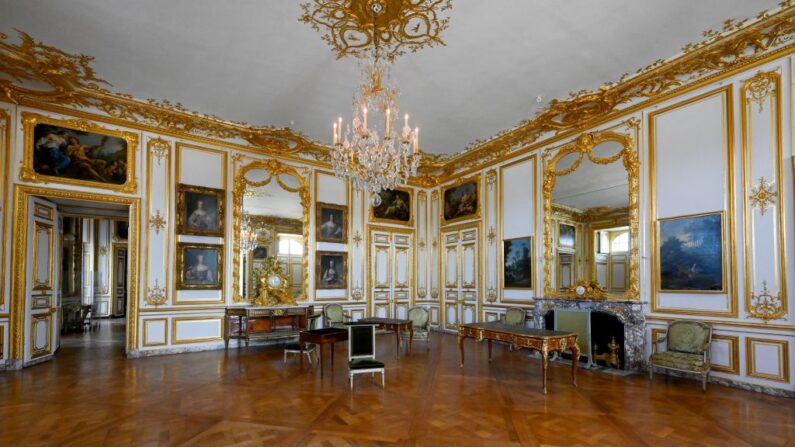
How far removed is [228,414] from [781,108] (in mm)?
8011

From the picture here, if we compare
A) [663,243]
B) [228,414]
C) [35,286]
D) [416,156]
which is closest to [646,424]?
[663,243]

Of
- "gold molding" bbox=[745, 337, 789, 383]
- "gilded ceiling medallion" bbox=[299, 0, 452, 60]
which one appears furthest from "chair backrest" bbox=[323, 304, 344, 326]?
"gold molding" bbox=[745, 337, 789, 383]

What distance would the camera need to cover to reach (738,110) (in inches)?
249

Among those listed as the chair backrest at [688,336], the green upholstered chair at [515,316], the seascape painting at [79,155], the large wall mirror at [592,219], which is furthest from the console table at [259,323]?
the chair backrest at [688,336]

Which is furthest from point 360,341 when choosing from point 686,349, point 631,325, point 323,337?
point 686,349

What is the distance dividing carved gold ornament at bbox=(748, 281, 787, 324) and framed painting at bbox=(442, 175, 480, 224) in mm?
6099

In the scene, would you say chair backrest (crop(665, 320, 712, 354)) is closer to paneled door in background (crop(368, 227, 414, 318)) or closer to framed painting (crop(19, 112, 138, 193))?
paneled door in background (crop(368, 227, 414, 318))

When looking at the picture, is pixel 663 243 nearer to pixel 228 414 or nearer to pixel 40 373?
pixel 228 414

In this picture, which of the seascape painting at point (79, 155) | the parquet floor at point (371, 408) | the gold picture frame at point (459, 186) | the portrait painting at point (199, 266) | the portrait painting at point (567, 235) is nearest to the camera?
the parquet floor at point (371, 408)

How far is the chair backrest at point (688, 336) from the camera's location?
6281 mm

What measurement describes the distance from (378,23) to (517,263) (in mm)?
6168

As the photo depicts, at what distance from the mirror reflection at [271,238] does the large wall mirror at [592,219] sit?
5.69 metres

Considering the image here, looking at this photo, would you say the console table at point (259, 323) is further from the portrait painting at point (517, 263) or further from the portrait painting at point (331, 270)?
the portrait painting at point (517, 263)

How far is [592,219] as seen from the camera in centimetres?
832
